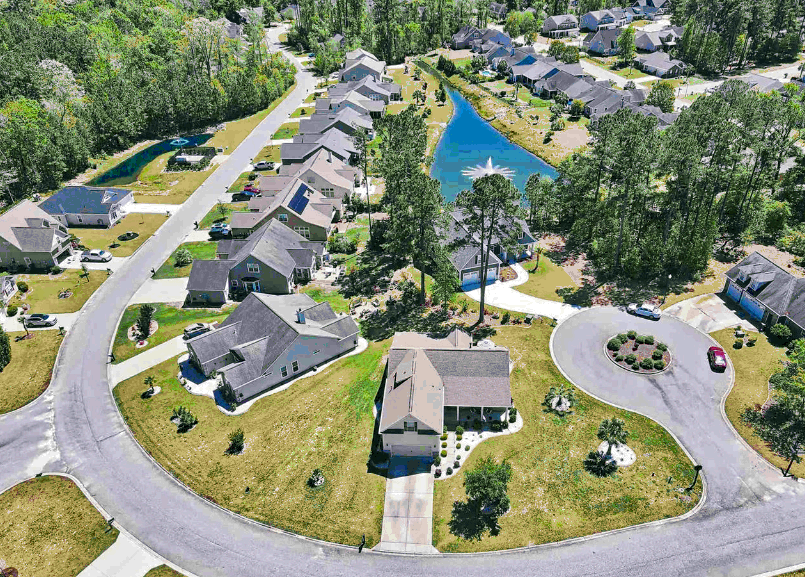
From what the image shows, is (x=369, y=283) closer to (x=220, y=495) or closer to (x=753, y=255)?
(x=220, y=495)

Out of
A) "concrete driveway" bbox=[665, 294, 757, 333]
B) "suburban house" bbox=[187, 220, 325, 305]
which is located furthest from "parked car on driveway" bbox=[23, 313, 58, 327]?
"concrete driveway" bbox=[665, 294, 757, 333]

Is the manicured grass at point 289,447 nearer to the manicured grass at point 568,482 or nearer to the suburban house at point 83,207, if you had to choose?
the manicured grass at point 568,482

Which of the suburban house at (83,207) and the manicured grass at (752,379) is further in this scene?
the suburban house at (83,207)

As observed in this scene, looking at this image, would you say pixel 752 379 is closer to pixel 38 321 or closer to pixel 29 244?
pixel 38 321

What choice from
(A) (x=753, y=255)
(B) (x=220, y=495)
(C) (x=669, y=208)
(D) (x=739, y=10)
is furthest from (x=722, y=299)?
(D) (x=739, y=10)

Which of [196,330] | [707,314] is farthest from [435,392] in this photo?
[707,314]

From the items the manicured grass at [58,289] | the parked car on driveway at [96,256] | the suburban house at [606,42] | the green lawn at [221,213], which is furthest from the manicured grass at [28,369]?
the suburban house at [606,42]
